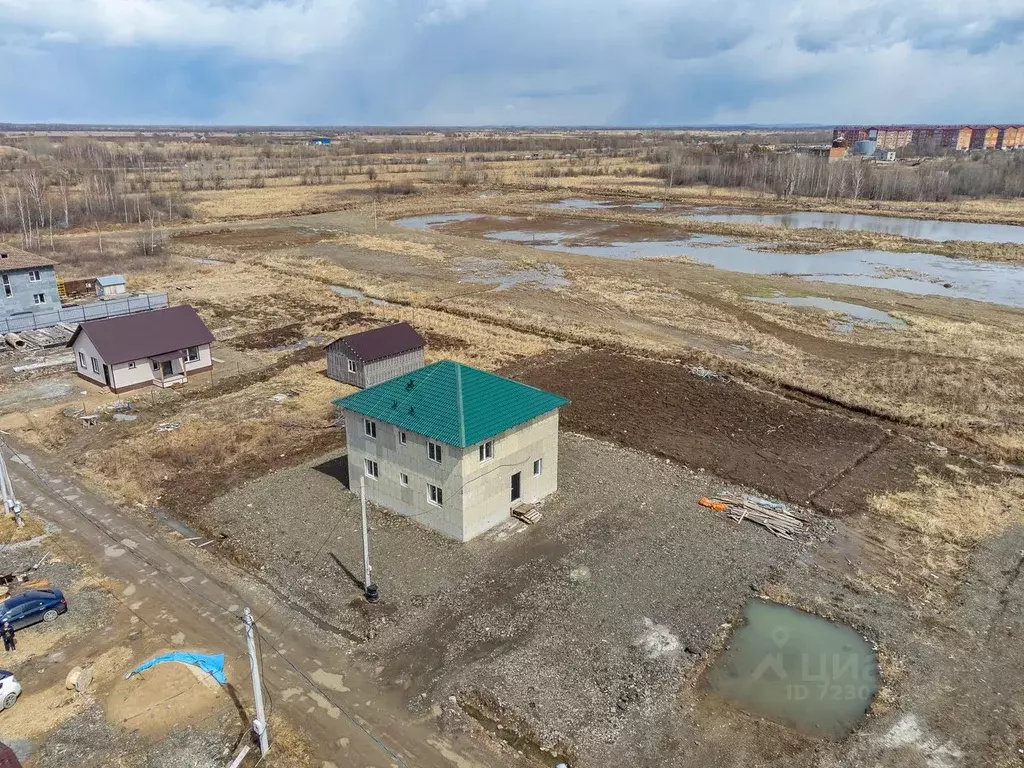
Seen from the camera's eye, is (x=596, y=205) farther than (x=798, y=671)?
Yes

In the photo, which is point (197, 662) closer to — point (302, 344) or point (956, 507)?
point (956, 507)

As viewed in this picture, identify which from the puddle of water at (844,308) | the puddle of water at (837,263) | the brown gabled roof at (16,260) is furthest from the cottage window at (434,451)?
the puddle of water at (837,263)

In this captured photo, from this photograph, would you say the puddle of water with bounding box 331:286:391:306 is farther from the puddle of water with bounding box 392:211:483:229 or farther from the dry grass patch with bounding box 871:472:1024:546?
the dry grass patch with bounding box 871:472:1024:546

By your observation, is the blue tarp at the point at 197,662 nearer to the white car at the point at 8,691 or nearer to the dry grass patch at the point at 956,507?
the white car at the point at 8,691

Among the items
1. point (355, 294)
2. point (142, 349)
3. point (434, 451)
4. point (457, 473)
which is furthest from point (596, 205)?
point (457, 473)

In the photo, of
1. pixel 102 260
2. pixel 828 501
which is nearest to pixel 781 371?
pixel 828 501

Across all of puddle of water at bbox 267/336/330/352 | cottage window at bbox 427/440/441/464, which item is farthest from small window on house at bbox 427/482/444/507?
puddle of water at bbox 267/336/330/352

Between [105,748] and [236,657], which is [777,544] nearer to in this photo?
[236,657]
